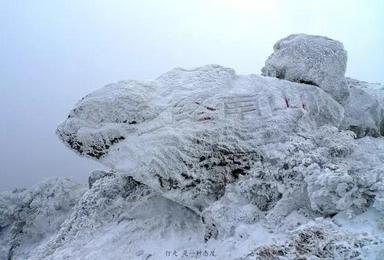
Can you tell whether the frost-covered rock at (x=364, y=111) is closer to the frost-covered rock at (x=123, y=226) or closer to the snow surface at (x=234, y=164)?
the snow surface at (x=234, y=164)

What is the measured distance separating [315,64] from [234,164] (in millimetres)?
2943

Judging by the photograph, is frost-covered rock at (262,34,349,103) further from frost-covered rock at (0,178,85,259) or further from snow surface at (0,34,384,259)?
frost-covered rock at (0,178,85,259)

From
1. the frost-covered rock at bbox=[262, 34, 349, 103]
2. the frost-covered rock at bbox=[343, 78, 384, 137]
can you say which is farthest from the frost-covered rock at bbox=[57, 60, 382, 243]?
the frost-covered rock at bbox=[343, 78, 384, 137]

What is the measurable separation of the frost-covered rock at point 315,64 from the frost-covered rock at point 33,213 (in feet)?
23.0

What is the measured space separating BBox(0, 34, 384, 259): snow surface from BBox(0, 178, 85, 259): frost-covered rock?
11.3 feet

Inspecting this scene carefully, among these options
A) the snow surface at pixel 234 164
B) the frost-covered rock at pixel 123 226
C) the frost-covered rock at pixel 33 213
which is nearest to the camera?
the snow surface at pixel 234 164

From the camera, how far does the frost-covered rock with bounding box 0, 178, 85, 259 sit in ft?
34.3

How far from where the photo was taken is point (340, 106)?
7.25 m

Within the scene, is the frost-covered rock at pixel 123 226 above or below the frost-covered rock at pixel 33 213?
above

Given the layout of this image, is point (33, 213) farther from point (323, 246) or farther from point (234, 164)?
point (323, 246)

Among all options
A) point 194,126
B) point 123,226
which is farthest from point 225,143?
point 123,226

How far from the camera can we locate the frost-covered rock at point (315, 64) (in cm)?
736

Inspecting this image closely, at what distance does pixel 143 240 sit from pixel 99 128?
1.96 metres

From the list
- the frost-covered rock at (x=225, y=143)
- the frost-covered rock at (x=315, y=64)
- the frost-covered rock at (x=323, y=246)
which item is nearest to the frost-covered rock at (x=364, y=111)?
the frost-covered rock at (x=315, y=64)
